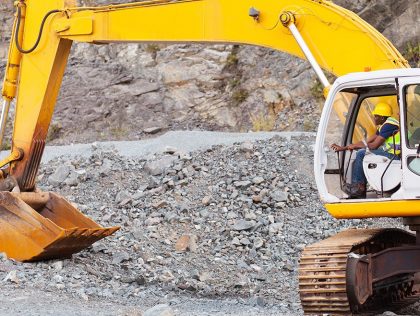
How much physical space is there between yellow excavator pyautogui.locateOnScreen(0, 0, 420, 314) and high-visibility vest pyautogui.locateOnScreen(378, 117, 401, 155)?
0.26 feet

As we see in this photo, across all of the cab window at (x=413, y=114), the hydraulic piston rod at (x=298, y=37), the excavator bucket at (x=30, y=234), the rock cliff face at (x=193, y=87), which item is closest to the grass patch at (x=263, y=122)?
the rock cliff face at (x=193, y=87)

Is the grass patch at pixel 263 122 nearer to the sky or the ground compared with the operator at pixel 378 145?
nearer to the ground

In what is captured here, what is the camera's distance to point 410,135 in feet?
22.5

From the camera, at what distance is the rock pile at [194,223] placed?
9.21m

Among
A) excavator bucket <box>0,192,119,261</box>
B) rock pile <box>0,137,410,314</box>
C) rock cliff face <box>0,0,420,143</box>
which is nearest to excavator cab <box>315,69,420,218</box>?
rock pile <box>0,137,410,314</box>

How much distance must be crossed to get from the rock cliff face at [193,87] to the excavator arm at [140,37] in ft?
33.3

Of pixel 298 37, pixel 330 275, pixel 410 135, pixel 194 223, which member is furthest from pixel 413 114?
pixel 194 223

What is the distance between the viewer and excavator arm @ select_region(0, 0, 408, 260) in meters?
7.88

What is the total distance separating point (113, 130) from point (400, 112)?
1424 cm

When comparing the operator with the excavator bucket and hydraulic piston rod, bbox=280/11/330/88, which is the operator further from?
the excavator bucket

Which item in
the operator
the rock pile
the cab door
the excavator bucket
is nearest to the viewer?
the cab door

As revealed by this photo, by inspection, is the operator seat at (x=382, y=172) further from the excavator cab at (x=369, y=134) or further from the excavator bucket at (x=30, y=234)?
the excavator bucket at (x=30, y=234)

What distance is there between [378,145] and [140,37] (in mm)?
3130

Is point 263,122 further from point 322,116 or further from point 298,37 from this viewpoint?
point 322,116
